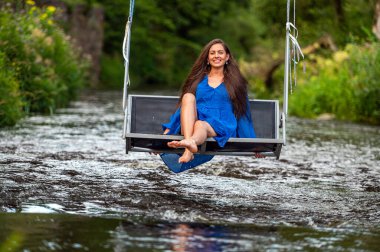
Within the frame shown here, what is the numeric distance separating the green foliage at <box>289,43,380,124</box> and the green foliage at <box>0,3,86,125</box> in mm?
5027

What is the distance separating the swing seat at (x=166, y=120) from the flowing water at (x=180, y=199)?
36cm

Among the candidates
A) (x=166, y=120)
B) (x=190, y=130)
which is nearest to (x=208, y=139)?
(x=190, y=130)

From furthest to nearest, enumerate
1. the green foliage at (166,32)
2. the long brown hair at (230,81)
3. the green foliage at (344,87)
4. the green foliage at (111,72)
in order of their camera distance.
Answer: the green foliage at (166,32) < the green foliage at (111,72) < the green foliage at (344,87) < the long brown hair at (230,81)

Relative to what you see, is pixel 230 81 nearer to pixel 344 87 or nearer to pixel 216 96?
pixel 216 96

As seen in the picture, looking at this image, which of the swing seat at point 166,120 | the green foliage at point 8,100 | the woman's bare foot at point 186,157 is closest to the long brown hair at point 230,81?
the swing seat at point 166,120

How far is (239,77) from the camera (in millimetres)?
8492

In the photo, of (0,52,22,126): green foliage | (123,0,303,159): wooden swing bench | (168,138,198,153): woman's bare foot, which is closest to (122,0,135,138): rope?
(123,0,303,159): wooden swing bench

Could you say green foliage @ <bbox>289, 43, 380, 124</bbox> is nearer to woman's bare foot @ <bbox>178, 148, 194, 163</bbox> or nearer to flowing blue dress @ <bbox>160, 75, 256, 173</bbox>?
flowing blue dress @ <bbox>160, 75, 256, 173</bbox>

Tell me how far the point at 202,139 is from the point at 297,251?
7.90 ft

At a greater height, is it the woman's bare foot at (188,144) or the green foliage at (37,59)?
the green foliage at (37,59)

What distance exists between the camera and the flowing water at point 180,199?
18.6ft

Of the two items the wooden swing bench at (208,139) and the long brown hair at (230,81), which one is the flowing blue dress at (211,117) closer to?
the long brown hair at (230,81)

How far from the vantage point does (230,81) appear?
27.8ft

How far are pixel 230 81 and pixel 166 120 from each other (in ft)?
3.27
